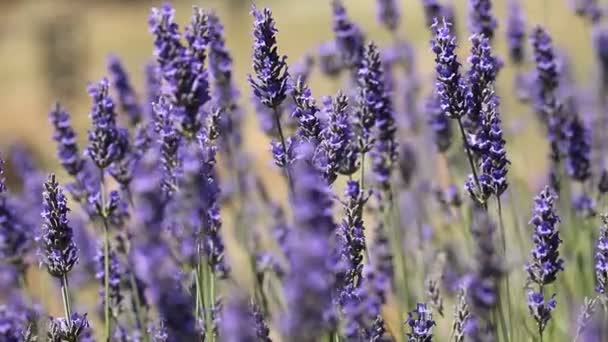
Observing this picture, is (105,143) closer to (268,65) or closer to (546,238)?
(268,65)

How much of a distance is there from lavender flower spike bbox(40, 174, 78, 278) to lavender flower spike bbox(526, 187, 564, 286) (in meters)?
1.27

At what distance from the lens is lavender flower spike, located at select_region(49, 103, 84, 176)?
2951 millimetres

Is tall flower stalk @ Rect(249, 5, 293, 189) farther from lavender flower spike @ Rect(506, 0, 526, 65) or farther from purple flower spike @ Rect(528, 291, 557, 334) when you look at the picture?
lavender flower spike @ Rect(506, 0, 526, 65)

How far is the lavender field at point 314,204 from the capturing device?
178 cm

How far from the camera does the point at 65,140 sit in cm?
295

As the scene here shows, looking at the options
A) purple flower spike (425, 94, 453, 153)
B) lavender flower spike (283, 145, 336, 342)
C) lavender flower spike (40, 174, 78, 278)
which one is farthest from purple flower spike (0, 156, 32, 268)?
purple flower spike (425, 94, 453, 153)

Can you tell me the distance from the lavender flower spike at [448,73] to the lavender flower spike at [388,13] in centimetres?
173

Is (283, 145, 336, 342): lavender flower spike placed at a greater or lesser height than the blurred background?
lesser

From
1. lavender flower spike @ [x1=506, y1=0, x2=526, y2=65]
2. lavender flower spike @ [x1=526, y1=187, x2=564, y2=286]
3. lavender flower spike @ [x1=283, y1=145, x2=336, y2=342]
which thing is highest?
lavender flower spike @ [x1=506, y1=0, x2=526, y2=65]

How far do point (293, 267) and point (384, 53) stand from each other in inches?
139

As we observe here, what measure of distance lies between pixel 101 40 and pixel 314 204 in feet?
68.3

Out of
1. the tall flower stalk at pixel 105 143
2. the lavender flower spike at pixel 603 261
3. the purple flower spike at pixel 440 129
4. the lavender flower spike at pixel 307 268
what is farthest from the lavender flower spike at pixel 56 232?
the purple flower spike at pixel 440 129

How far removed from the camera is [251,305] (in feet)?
7.82

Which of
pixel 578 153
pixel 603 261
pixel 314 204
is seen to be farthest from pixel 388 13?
pixel 314 204
